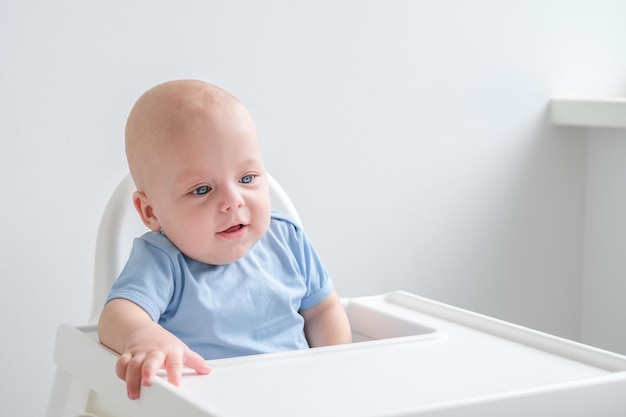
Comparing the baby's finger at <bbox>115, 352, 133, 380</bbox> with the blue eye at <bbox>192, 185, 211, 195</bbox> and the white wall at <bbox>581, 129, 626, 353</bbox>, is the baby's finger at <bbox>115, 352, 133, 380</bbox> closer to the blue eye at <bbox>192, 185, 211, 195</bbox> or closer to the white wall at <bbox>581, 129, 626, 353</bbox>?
the blue eye at <bbox>192, 185, 211, 195</bbox>

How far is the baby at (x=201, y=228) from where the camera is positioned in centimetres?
90

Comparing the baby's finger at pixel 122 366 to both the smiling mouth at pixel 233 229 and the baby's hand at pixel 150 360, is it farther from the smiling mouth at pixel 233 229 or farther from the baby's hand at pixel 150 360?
the smiling mouth at pixel 233 229

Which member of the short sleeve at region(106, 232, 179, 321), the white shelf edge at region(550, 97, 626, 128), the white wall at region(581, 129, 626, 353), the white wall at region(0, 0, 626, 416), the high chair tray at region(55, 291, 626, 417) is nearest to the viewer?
the high chair tray at region(55, 291, 626, 417)

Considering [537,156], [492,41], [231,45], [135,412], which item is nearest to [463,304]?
[537,156]

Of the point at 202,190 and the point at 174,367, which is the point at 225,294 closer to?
the point at 202,190

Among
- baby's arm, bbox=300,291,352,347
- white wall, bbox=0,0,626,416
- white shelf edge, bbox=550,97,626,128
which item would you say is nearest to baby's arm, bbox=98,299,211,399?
baby's arm, bbox=300,291,352,347

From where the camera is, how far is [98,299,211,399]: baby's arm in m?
0.71

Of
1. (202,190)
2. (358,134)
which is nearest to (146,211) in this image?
(202,190)

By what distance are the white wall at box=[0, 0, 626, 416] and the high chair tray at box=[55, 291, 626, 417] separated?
0.31 meters

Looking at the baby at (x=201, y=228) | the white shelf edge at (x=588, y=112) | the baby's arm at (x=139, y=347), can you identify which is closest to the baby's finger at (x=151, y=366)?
the baby's arm at (x=139, y=347)

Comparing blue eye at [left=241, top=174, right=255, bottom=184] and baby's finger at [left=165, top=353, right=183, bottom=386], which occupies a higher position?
blue eye at [left=241, top=174, right=255, bottom=184]

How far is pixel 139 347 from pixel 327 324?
0.97ft

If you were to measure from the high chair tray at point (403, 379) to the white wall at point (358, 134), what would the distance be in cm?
31

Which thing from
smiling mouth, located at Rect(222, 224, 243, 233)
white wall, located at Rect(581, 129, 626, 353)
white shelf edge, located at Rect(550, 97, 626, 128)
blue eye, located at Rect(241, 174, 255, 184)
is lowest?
white wall, located at Rect(581, 129, 626, 353)
